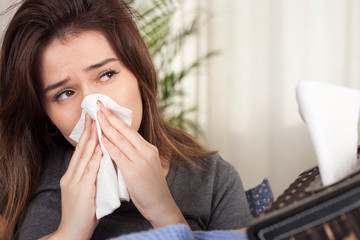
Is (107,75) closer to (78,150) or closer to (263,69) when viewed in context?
(78,150)

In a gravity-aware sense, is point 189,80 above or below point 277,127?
above

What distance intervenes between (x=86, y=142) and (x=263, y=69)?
188cm

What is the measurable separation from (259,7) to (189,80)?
0.67 meters

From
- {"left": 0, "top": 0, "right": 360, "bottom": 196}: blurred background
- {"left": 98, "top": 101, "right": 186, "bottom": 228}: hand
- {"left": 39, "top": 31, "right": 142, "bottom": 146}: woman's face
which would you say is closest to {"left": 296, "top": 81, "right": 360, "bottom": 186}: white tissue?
{"left": 98, "top": 101, "right": 186, "bottom": 228}: hand

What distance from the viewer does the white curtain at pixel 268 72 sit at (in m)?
2.46

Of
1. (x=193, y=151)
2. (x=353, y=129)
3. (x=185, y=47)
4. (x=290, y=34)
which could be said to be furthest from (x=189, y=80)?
(x=353, y=129)

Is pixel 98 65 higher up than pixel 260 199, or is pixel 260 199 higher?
pixel 98 65

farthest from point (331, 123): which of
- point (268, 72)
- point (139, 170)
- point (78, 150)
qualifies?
point (268, 72)

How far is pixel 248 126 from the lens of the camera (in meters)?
2.85

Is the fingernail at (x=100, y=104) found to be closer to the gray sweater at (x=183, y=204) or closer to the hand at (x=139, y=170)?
the hand at (x=139, y=170)

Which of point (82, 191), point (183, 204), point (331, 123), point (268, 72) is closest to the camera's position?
point (331, 123)

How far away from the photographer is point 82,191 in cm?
97

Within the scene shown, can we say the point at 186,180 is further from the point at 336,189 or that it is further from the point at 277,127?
the point at 277,127

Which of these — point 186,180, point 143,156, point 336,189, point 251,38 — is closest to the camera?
point 336,189
